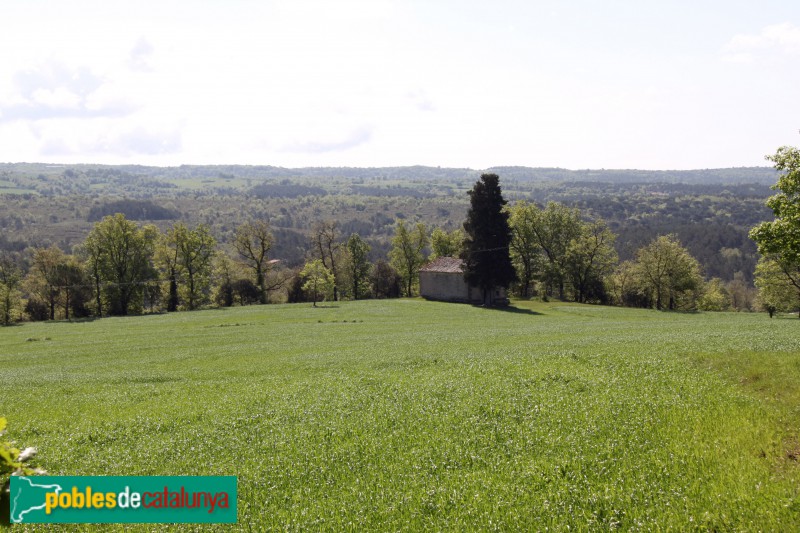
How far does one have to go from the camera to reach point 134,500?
28.1 ft

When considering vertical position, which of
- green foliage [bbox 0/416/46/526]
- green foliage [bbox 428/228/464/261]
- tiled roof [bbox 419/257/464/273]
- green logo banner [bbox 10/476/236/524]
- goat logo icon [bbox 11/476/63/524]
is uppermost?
green foliage [bbox 0/416/46/526]

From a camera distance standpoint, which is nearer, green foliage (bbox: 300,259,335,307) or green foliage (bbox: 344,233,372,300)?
green foliage (bbox: 300,259,335,307)

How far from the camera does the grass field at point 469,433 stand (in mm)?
10023

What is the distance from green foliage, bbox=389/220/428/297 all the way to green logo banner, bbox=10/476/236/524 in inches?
4012

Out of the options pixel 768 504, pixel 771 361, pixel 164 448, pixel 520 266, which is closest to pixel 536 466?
pixel 768 504

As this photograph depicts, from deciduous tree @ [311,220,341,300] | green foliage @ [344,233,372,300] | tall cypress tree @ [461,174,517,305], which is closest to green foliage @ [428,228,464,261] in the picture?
green foliage @ [344,233,372,300]

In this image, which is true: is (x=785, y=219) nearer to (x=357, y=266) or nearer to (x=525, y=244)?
(x=525, y=244)

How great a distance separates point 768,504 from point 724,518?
3.48 feet

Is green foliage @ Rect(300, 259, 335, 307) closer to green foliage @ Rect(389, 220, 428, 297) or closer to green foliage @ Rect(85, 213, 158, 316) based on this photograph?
green foliage @ Rect(389, 220, 428, 297)

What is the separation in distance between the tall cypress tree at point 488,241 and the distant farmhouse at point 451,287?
2.92 meters

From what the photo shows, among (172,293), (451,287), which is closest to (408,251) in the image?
(451,287)

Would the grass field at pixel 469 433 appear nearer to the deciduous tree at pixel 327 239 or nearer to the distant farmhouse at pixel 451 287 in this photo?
the distant farmhouse at pixel 451 287

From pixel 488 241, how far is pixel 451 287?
1378 cm

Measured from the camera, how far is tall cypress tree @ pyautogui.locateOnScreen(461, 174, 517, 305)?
3219 inches
